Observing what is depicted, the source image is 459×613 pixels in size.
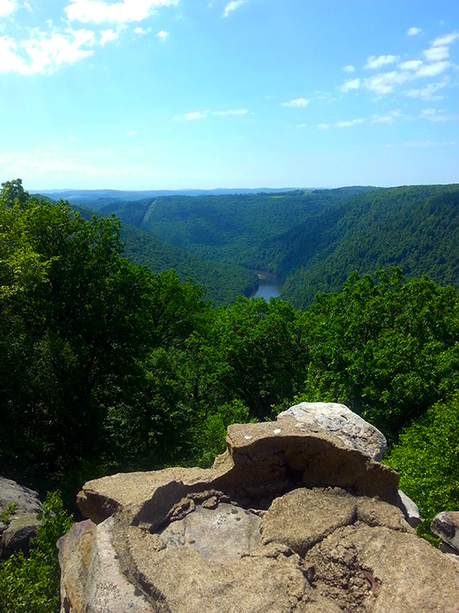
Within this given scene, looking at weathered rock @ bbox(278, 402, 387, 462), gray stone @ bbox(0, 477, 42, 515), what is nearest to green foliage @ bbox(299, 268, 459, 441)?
weathered rock @ bbox(278, 402, 387, 462)

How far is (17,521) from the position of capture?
394 inches

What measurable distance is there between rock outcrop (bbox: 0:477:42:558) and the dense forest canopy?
3079 millimetres

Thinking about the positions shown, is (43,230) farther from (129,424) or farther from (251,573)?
(251,573)

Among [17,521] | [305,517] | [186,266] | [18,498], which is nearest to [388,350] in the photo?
[305,517]

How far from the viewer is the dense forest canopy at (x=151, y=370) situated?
15422 millimetres

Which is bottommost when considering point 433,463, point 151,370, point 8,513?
point 433,463

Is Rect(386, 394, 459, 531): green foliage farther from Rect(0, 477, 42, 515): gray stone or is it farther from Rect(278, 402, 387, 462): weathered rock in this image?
Rect(0, 477, 42, 515): gray stone

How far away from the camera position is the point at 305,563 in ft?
24.3

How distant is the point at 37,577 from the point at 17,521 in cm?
213

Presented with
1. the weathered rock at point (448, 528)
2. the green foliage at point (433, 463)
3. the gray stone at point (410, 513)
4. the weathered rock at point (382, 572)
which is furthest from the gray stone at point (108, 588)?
the green foliage at point (433, 463)

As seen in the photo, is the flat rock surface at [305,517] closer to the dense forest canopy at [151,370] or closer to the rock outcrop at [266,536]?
the rock outcrop at [266,536]

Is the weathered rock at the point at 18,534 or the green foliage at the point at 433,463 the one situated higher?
the weathered rock at the point at 18,534

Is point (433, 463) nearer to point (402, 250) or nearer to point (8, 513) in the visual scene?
point (8, 513)

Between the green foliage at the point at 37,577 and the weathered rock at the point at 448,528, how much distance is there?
8427 millimetres
